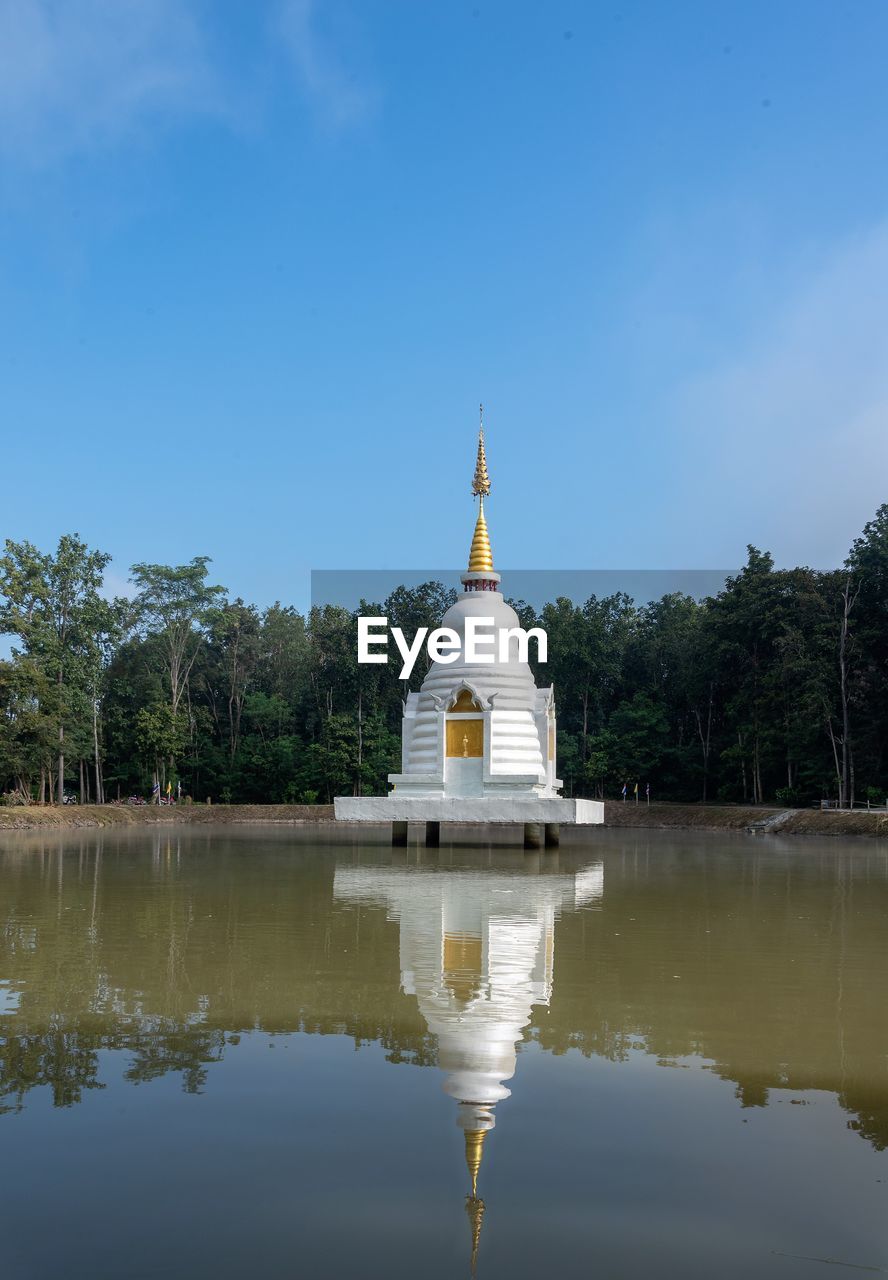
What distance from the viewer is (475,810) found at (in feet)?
93.7

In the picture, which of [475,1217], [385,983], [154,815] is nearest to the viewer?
[475,1217]

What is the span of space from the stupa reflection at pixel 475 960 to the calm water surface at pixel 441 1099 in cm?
4

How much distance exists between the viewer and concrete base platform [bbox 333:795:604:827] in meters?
28.4

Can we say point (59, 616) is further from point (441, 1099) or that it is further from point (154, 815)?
Answer: point (441, 1099)

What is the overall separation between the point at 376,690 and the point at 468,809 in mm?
29210

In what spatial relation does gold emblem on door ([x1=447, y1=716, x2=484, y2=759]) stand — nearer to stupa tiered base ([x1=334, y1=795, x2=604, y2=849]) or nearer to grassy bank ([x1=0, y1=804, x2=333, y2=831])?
stupa tiered base ([x1=334, y1=795, x2=604, y2=849])

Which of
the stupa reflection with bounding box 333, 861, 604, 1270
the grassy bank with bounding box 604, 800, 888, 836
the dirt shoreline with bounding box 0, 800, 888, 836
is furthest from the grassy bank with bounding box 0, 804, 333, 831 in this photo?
the stupa reflection with bounding box 333, 861, 604, 1270

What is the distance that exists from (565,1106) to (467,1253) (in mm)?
1583

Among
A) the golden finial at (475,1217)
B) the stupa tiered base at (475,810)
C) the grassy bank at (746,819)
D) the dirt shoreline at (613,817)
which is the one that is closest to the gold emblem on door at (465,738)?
the stupa tiered base at (475,810)

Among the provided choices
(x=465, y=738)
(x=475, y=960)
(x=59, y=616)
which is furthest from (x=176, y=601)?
(x=475, y=960)

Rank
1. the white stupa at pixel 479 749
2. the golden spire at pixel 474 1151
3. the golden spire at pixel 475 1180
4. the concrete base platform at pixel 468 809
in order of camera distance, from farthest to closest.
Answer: the white stupa at pixel 479 749, the concrete base platform at pixel 468 809, the golden spire at pixel 474 1151, the golden spire at pixel 475 1180

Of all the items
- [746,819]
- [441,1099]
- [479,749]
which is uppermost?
[479,749]

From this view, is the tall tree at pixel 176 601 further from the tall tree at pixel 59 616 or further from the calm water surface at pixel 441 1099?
the calm water surface at pixel 441 1099

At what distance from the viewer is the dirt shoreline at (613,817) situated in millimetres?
34419
